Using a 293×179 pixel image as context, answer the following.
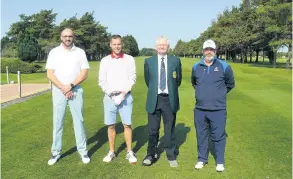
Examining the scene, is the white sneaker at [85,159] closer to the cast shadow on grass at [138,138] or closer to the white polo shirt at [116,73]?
the cast shadow on grass at [138,138]

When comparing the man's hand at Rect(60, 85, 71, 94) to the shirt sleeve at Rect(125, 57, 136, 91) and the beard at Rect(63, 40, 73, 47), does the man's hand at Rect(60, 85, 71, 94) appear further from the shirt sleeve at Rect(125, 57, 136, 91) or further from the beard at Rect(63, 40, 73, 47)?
the shirt sleeve at Rect(125, 57, 136, 91)

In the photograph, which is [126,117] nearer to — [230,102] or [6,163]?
[6,163]

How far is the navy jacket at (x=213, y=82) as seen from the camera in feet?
18.3

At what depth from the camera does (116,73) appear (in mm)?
5898

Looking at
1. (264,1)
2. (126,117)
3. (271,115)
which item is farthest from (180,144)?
(264,1)

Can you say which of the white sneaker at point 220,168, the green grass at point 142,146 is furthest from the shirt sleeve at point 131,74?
the white sneaker at point 220,168

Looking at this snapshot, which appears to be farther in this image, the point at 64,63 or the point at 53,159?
the point at 53,159

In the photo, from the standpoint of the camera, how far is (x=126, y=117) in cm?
608

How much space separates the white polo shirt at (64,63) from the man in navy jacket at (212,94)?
6.74 feet

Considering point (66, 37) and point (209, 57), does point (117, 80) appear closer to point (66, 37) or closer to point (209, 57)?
point (66, 37)

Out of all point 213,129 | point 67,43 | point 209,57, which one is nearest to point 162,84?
point 209,57

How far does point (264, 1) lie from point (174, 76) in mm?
45806

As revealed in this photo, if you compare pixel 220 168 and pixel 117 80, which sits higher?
pixel 117 80

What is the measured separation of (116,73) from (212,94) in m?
1.70
